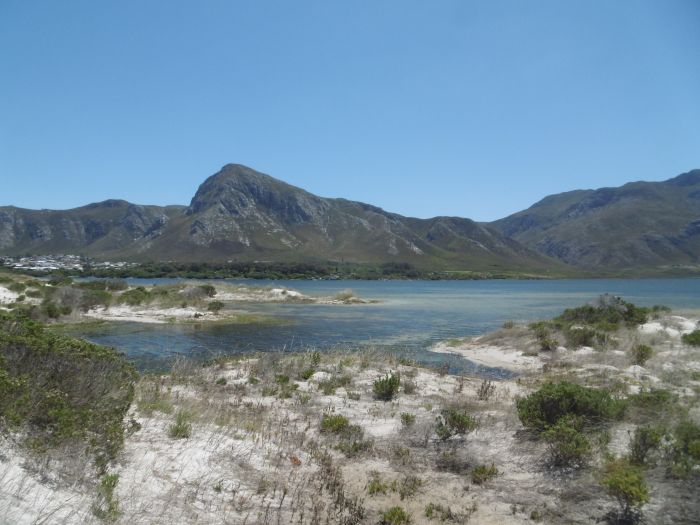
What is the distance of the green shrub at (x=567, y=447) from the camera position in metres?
8.20

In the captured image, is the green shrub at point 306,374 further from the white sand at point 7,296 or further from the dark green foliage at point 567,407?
the white sand at point 7,296

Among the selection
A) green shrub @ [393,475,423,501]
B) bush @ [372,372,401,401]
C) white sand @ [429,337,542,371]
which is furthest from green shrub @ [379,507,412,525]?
white sand @ [429,337,542,371]

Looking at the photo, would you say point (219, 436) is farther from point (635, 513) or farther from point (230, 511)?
point (635, 513)

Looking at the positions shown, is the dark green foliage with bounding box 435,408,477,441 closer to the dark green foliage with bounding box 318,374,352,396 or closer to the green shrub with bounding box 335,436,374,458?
the green shrub with bounding box 335,436,374,458

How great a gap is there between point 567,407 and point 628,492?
3.38 meters

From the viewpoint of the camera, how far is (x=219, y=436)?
30.5 feet

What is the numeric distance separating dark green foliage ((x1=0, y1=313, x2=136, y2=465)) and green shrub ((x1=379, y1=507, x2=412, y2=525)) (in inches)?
172

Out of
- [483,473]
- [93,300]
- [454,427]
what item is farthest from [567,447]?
[93,300]

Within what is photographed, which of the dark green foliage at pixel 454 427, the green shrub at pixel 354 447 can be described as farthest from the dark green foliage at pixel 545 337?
the green shrub at pixel 354 447

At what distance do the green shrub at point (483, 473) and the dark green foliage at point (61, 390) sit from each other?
6.24m

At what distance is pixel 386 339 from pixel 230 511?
2841cm

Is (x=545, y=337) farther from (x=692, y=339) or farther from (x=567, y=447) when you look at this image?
(x=567, y=447)

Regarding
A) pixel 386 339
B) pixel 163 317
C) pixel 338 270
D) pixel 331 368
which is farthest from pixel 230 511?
pixel 338 270

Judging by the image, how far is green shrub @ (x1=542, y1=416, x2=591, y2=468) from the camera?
323 inches
